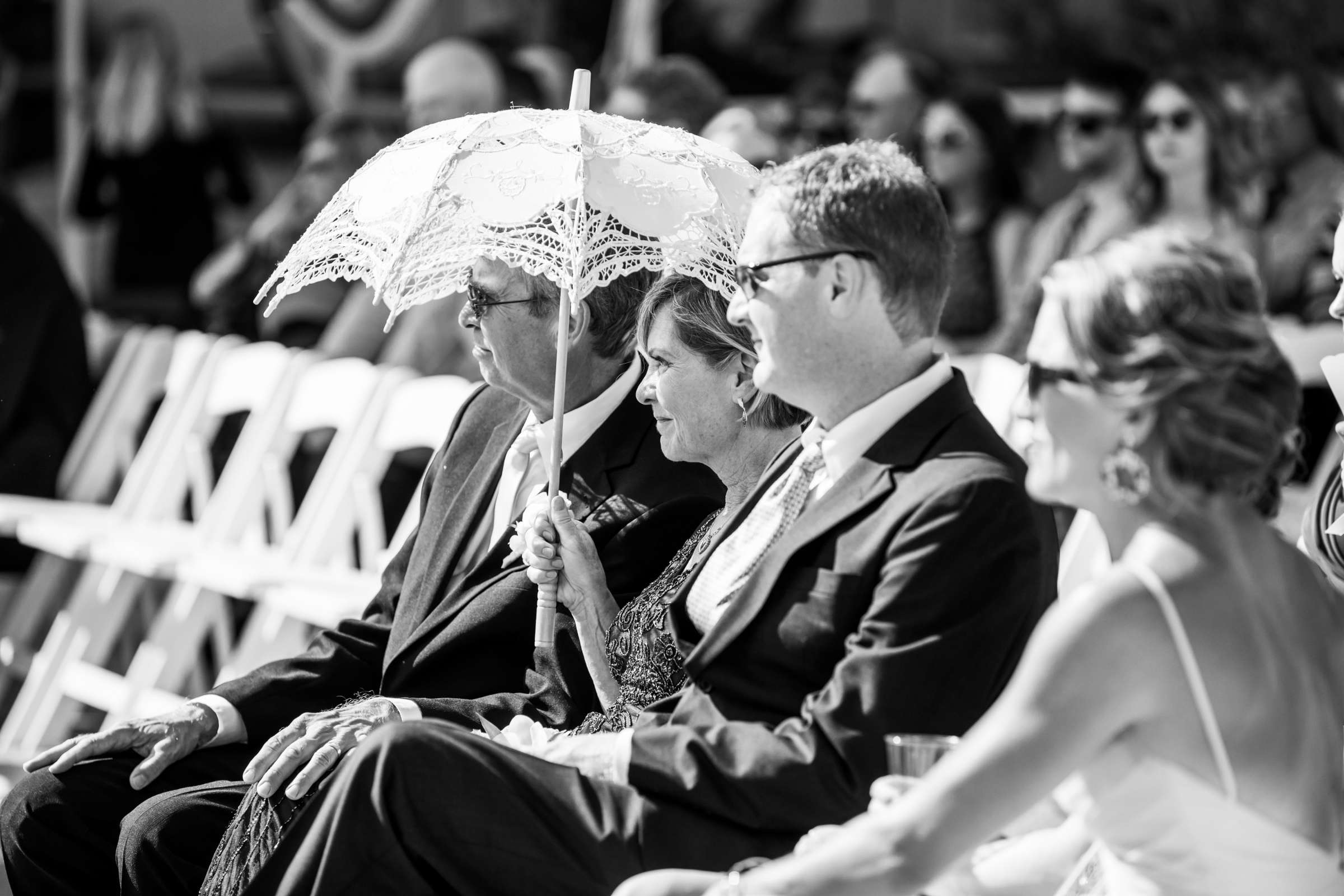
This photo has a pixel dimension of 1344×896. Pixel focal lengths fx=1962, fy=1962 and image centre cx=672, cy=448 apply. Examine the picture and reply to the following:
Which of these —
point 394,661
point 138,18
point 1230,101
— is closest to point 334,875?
point 394,661

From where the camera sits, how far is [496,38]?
1096 centimetres

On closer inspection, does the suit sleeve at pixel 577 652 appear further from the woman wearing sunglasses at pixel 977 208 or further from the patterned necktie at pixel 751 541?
the woman wearing sunglasses at pixel 977 208

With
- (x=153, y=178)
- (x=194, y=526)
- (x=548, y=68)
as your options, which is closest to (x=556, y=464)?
(x=194, y=526)

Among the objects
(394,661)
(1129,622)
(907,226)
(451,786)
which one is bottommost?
(394,661)

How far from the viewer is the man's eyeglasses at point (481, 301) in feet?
12.7

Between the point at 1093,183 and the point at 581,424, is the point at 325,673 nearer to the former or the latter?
the point at 581,424

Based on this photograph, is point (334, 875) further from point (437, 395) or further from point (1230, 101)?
point (1230, 101)

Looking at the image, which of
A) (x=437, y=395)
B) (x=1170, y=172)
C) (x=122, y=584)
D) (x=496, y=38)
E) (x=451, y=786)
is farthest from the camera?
(x=496, y=38)

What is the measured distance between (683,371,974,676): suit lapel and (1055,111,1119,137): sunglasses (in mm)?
4969

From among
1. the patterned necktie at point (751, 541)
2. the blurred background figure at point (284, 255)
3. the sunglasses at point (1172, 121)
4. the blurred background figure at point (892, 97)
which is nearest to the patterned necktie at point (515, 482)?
the patterned necktie at point (751, 541)

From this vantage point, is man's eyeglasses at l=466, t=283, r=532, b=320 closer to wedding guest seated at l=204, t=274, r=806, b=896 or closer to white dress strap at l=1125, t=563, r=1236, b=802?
wedding guest seated at l=204, t=274, r=806, b=896

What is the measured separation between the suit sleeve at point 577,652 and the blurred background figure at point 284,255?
15.9ft

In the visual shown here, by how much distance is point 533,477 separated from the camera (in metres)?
4.00

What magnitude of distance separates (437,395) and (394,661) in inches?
78.3
